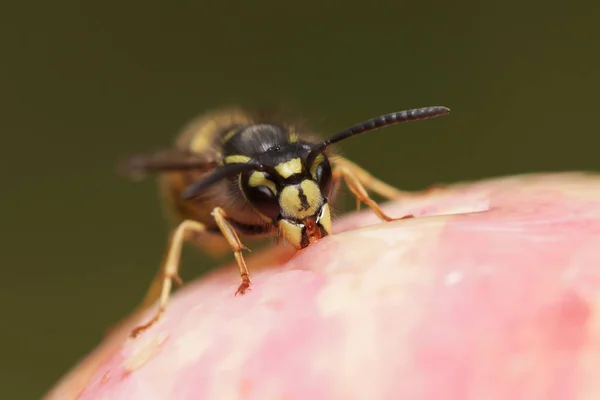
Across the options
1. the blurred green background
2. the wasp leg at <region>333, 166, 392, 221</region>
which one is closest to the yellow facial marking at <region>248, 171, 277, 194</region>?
the wasp leg at <region>333, 166, 392, 221</region>

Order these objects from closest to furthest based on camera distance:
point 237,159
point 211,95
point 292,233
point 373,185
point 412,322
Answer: point 412,322 → point 292,233 → point 237,159 → point 373,185 → point 211,95

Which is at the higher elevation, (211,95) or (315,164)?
(315,164)

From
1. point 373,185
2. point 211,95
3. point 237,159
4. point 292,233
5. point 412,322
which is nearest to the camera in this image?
point 412,322

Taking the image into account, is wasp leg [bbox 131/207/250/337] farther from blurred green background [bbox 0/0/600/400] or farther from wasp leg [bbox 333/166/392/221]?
blurred green background [bbox 0/0/600/400]

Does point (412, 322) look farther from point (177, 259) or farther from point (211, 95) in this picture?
point (211, 95)

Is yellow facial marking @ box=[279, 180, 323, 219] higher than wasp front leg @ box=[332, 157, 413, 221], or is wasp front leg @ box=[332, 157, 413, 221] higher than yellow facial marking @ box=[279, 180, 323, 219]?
yellow facial marking @ box=[279, 180, 323, 219]

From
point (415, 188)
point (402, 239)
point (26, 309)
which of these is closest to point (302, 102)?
point (415, 188)

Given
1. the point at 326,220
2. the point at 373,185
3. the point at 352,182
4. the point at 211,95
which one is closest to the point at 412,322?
the point at 326,220

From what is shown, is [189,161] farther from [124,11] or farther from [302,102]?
[124,11]
